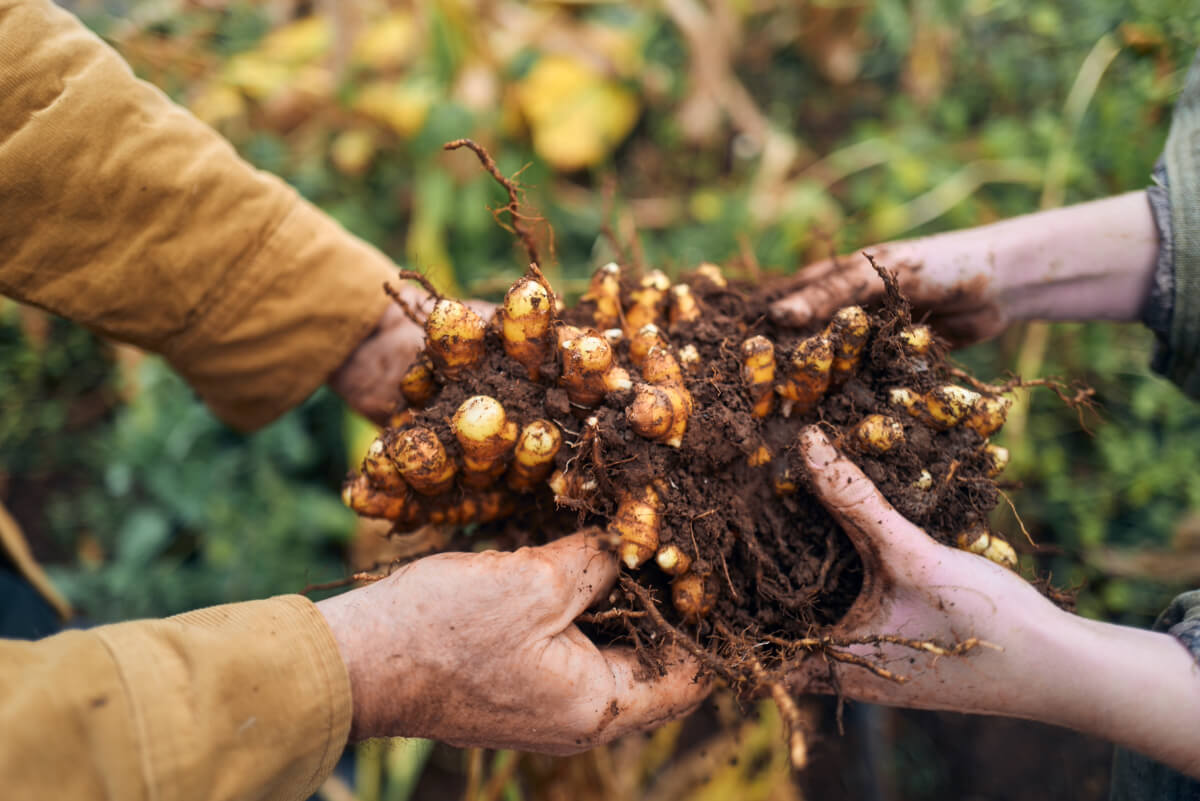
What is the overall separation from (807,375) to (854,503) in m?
0.30

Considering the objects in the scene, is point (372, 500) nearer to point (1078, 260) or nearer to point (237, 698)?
point (237, 698)

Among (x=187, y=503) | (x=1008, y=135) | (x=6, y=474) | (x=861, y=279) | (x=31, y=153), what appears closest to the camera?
(x=31, y=153)

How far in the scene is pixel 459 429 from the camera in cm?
140

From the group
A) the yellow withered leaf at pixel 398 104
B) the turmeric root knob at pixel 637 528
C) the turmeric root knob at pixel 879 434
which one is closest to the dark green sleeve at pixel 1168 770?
the turmeric root knob at pixel 879 434

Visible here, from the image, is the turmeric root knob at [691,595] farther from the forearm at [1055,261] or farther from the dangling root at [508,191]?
the forearm at [1055,261]

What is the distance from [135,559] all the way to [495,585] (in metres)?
2.35

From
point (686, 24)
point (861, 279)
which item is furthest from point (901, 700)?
point (686, 24)

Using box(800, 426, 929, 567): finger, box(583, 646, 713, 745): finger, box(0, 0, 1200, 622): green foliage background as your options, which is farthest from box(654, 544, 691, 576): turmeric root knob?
box(0, 0, 1200, 622): green foliage background

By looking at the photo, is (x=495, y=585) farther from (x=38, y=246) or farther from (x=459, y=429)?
(x=38, y=246)

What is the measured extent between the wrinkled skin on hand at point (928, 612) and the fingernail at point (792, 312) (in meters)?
0.38

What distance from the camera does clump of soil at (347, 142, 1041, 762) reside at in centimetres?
139

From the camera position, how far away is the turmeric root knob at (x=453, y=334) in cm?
146

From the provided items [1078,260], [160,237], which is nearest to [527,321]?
[160,237]

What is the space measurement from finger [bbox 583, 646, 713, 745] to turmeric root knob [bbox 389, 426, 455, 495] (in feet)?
1.69
